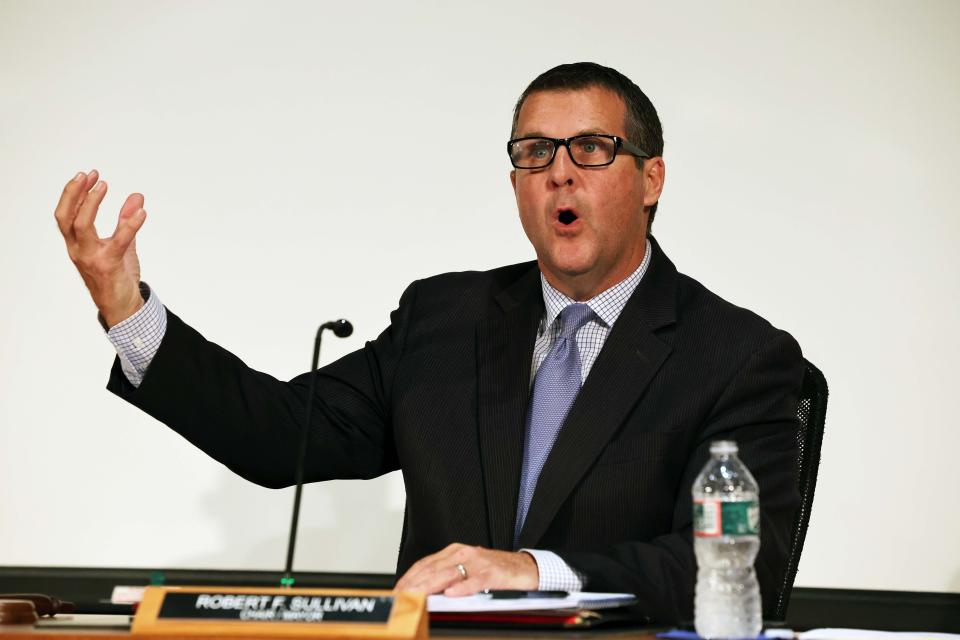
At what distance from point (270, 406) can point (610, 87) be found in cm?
103

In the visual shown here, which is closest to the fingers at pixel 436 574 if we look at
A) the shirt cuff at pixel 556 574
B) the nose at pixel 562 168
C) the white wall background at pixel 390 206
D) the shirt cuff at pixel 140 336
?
the shirt cuff at pixel 556 574

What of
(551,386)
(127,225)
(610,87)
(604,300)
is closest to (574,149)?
(610,87)

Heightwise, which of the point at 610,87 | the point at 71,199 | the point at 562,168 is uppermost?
the point at 610,87

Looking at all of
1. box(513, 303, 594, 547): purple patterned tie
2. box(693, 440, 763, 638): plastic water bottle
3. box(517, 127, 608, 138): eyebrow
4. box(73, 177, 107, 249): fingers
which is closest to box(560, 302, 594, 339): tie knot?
box(513, 303, 594, 547): purple patterned tie

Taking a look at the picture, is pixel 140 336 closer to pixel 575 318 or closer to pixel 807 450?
pixel 575 318

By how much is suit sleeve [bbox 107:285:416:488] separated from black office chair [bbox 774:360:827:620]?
2.98 feet

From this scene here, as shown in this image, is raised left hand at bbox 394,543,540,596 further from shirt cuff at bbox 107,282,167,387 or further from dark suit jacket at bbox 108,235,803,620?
shirt cuff at bbox 107,282,167,387

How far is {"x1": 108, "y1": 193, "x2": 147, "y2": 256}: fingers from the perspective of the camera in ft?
6.26

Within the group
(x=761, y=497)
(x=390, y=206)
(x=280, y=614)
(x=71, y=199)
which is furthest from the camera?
(x=390, y=206)

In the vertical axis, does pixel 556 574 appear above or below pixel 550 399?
below

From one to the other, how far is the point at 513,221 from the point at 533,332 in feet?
3.02

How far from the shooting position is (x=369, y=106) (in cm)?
338

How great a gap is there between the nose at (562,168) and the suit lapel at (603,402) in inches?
12.2

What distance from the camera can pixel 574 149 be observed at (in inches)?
96.4
